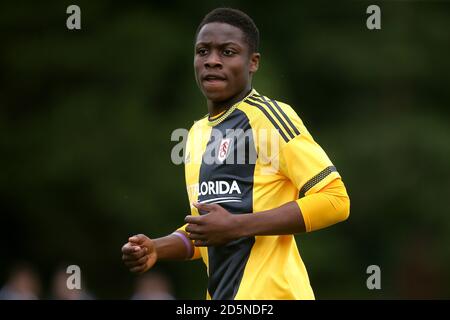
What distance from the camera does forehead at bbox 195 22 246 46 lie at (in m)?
5.45

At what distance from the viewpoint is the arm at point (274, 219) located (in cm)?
495

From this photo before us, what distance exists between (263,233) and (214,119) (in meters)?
0.87

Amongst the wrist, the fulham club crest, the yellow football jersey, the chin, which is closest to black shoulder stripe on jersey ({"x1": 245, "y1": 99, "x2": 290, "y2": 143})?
the yellow football jersey

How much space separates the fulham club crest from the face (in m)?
0.27

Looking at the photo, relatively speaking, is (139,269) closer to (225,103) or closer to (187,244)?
(187,244)

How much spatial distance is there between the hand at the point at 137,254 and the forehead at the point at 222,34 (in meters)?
1.14

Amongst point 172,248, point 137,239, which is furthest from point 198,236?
point 172,248

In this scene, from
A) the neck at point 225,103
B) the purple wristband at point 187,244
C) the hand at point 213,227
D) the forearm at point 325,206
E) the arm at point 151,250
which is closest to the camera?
the hand at point 213,227

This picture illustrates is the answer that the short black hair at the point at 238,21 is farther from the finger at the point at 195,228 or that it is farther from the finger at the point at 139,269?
the finger at the point at 139,269

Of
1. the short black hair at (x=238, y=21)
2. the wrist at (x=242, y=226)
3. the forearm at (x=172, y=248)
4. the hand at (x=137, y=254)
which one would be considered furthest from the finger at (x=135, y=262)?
the short black hair at (x=238, y=21)

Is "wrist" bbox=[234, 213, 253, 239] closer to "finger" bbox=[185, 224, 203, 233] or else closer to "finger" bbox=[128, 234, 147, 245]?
"finger" bbox=[185, 224, 203, 233]

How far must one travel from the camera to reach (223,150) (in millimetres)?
5355

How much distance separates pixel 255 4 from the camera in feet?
56.9

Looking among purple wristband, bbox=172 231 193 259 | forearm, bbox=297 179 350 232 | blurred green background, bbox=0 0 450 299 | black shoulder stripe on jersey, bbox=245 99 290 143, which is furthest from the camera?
blurred green background, bbox=0 0 450 299
